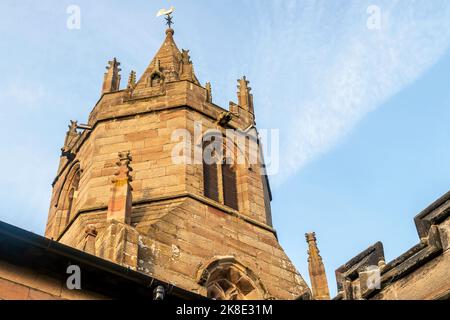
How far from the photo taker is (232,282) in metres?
14.4

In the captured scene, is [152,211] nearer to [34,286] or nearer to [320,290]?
[320,290]

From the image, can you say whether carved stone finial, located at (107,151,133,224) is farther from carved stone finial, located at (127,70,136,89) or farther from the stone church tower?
carved stone finial, located at (127,70,136,89)

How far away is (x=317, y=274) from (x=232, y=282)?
5.96ft

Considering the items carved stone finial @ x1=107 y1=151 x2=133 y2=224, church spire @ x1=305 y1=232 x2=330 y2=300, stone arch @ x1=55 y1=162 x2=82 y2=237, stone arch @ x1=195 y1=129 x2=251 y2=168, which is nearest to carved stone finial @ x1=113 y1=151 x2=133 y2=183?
carved stone finial @ x1=107 y1=151 x2=133 y2=224

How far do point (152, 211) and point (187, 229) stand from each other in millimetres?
1019

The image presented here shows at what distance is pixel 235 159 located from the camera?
1764 cm

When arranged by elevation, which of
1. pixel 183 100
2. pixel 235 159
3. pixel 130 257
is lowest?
pixel 130 257

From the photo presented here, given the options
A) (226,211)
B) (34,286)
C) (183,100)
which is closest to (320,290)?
(226,211)

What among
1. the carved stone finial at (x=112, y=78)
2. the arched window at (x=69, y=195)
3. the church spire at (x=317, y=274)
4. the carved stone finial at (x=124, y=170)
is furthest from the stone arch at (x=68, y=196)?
the church spire at (x=317, y=274)

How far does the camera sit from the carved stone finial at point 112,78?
1935 centimetres

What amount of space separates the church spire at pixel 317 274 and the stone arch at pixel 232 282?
3.62 feet

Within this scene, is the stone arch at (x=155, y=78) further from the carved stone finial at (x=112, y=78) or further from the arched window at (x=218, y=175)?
the arched window at (x=218, y=175)

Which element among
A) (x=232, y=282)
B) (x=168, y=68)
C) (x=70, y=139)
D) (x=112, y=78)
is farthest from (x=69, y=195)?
(x=232, y=282)

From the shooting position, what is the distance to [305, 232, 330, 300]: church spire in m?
14.5
